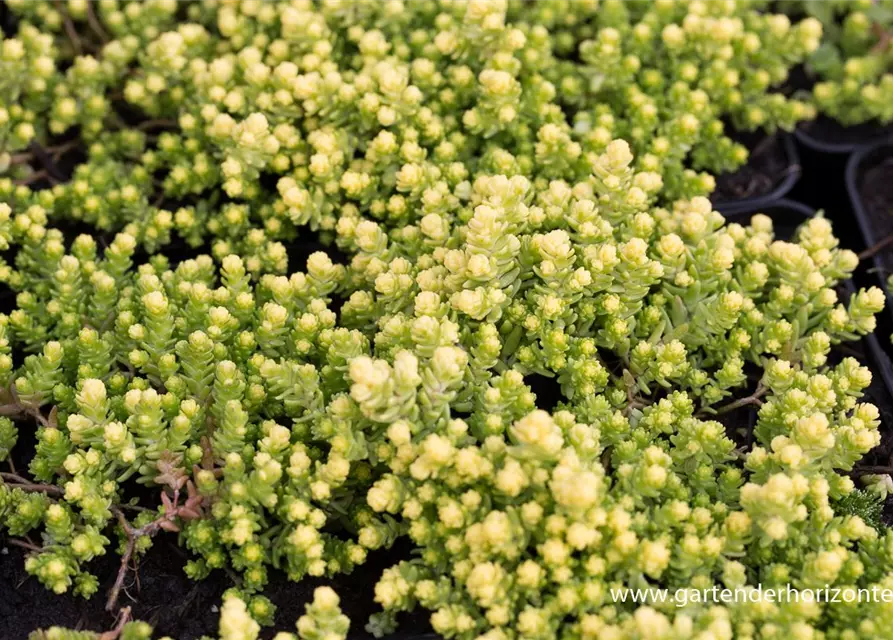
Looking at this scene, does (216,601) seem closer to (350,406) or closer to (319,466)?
(319,466)

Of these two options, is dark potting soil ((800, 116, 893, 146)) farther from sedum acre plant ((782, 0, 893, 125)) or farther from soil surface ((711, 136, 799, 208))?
soil surface ((711, 136, 799, 208))

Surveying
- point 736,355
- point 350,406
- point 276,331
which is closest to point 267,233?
point 276,331

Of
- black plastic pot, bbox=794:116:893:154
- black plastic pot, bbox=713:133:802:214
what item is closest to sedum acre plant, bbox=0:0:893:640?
black plastic pot, bbox=713:133:802:214

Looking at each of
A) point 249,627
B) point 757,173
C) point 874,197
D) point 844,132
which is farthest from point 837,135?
point 249,627

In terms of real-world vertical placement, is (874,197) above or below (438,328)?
below

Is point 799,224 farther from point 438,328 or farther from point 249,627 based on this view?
point 249,627

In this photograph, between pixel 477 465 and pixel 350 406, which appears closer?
pixel 477 465

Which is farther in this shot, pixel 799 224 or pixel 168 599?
pixel 799 224
